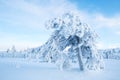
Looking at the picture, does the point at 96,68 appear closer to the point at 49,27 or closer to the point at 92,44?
the point at 92,44

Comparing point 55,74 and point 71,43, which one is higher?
point 71,43

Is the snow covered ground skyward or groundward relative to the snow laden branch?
groundward

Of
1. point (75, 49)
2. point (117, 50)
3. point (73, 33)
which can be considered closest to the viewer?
point (73, 33)

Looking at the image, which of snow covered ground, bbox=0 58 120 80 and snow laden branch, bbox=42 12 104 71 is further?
snow laden branch, bbox=42 12 104 71

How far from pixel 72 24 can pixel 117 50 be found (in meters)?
77.4

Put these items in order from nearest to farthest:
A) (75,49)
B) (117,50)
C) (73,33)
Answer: (73,33) < (75,49) < (117,50)

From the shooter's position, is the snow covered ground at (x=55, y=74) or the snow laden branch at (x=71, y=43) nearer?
the snow covered ground at (x=55, y=74)

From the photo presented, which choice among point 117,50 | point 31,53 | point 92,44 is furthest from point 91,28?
point 117,50

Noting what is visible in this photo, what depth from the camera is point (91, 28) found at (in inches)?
747

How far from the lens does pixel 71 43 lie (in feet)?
64.2

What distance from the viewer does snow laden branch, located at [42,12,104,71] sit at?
18.6 metres

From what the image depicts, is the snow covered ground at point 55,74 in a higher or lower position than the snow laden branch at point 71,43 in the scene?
lower

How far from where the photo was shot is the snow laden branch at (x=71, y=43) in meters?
18.6

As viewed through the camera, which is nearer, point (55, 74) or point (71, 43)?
point (55, 74)
